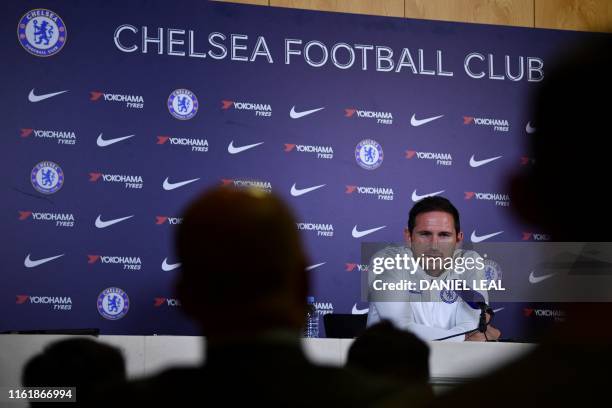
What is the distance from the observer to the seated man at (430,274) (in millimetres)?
4480

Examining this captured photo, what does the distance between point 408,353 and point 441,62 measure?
4.75 meters

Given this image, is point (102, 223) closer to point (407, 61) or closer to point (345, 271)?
point (345, 271)

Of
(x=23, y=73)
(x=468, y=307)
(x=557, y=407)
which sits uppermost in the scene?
(x=23, y=73)

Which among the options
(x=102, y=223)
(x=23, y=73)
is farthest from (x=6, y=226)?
(x=23, y=73)

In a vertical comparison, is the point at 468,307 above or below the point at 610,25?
below

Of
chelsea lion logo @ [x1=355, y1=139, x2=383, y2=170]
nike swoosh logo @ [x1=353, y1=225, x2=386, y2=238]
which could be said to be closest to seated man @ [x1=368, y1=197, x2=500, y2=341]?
nike swoosh logo @ [x1=353, y1=225, x2=386, y2=238]

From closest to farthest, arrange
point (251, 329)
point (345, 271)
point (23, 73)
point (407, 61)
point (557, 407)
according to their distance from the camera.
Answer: point (557, 407), point (251, 329), point (23, 73), point (345, 271), point (407, 61)

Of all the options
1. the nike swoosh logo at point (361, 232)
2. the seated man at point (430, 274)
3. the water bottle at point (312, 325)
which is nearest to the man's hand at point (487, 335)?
the seated man at point (430, 274)

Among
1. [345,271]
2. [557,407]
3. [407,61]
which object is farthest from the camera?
[407,61]

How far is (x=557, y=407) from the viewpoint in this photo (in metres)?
0.29

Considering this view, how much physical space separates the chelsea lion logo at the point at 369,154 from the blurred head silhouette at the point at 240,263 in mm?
4798

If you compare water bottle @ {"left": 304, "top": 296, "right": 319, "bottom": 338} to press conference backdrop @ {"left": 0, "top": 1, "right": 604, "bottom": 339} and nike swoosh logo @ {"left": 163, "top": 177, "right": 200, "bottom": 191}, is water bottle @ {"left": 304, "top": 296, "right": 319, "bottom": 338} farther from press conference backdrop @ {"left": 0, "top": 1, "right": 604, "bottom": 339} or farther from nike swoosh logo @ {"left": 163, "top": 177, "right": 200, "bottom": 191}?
nike swoosh logo @ {"left": 163, "top": 177, "right": 200, "bottom": 191}

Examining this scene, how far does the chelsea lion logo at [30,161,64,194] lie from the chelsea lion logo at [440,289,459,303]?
2.33 m

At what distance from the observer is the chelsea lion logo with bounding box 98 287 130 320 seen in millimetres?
4828
